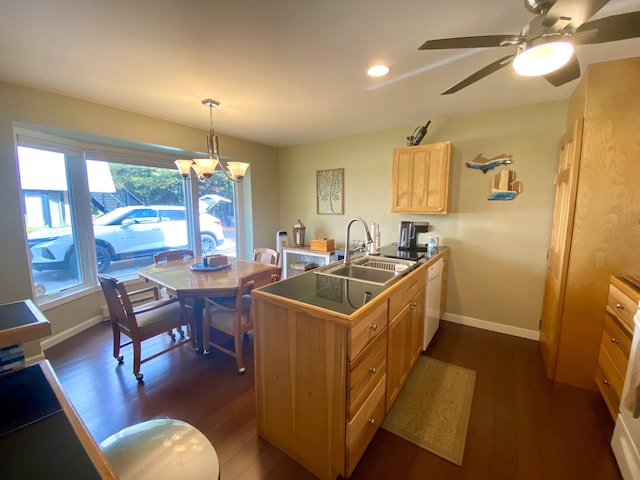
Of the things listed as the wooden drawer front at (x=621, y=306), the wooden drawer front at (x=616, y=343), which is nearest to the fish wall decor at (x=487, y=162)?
the wooden drawer front at (x=621, y=306)

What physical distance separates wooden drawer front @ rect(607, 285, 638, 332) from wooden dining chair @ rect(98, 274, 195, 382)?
3178 millimetres

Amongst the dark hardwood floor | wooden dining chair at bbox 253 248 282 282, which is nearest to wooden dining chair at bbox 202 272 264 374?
the dark hardwood floor

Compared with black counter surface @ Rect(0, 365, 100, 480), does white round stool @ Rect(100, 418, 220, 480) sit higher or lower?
lower

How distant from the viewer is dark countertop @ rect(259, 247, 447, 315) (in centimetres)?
136

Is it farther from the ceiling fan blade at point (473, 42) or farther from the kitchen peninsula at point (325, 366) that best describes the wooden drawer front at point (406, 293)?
the ceiling fan blade at point (473, 42)

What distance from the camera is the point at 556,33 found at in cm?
111

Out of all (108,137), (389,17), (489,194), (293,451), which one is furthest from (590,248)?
(108,137)

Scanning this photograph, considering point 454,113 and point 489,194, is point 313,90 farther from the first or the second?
point 489,194

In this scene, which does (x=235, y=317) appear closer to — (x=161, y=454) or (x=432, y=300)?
(x=161, y=454)

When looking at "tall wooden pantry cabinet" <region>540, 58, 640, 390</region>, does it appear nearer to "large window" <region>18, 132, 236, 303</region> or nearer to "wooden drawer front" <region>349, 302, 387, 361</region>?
"wooden drawer front" <region>349, 302, 387, 361</region>

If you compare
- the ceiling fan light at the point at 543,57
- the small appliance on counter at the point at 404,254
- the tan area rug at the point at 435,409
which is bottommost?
the tan area rug at the point at 435,409

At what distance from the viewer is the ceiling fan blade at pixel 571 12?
3.25ft

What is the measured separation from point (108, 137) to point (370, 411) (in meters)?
3.36

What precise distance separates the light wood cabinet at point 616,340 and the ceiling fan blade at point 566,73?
1.28 m
